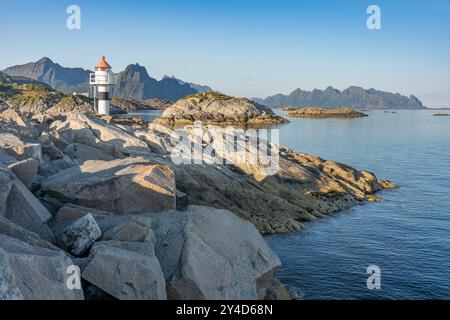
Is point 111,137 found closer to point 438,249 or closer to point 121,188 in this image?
point 121,188

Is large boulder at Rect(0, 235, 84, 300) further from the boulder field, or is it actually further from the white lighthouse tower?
the white lighthouse tower

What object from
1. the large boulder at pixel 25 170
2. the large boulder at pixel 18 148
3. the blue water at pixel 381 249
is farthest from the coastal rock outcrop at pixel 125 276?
the large boulder at pixel 18 148

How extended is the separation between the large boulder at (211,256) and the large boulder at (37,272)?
9.73 feet

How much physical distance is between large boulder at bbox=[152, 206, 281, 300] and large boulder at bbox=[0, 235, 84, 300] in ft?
9.73

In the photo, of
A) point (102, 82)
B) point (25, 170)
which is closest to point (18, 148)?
point (25, 170)

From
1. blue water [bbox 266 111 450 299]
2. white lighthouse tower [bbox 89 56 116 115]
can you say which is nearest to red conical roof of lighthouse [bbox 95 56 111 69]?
white lighthouse tower [bbox 89 56 116 115]

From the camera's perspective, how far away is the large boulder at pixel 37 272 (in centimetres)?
1060

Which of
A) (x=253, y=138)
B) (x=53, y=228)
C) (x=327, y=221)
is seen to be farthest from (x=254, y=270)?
(x=253, y=138)

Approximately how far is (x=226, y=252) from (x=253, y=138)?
33.3 metres

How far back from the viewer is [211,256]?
14.2 meters

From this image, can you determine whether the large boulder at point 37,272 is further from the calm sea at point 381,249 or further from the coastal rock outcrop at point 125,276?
the calm sea at point 381,249

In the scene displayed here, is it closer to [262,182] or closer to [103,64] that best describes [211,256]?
[262,182]

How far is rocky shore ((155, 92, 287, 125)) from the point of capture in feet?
507
